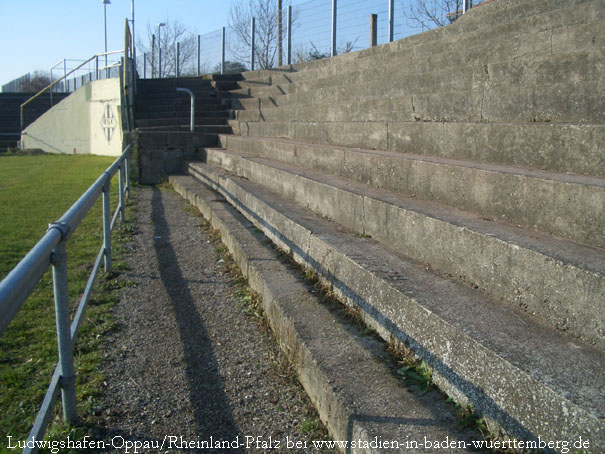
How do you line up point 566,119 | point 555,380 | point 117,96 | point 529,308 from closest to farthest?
1. point 555,380
2. point 529,308
3. point 566,119
4. point 117,96

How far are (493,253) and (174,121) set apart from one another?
1228 centimetres

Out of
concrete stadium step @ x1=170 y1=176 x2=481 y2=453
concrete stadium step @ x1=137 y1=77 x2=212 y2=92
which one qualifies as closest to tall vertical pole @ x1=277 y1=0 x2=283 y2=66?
concrete stadium step @ x1=137 y1=77 x2=212 y2=92

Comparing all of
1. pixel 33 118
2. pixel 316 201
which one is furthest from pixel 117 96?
pixel 316 201

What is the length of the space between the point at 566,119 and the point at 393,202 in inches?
48.8

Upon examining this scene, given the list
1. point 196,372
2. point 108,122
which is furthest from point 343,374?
point 108,122

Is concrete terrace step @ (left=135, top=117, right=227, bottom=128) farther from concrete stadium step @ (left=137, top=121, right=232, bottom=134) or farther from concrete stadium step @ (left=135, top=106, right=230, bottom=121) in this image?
concrete stadium step @ (left=137, top=121, right=232, bottom=134)

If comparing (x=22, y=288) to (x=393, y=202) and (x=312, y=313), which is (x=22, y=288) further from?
(x=393, y=202)

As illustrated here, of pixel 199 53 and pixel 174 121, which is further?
pixel 199 53

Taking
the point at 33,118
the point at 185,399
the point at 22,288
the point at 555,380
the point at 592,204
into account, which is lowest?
the point at 185,399

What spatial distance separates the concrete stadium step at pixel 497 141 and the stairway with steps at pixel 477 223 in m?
0.01

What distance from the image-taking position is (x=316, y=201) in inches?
186

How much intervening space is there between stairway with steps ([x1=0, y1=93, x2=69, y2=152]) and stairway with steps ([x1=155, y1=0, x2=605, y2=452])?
77.8ft

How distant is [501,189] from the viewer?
2.95 meters

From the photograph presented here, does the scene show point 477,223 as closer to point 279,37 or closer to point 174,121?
point 174,121
